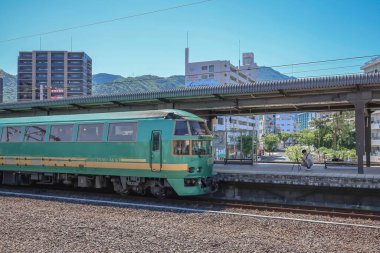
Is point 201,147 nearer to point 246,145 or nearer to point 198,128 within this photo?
point 198,128

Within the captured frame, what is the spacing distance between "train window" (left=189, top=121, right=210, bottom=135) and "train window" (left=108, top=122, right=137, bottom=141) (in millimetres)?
2271

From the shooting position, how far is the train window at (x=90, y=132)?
15334 millimetres

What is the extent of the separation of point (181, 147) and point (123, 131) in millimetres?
2716

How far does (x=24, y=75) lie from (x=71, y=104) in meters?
99.2

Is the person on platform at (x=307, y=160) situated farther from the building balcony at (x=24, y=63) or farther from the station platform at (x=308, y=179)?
the building balcony at (x=24, y=63)

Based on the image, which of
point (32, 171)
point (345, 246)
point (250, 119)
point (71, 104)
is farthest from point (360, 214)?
point (250, 119)

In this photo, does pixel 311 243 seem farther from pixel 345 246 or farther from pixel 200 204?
pixel 200 204

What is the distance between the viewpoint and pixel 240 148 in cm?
2369

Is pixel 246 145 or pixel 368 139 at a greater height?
pixel 368 139

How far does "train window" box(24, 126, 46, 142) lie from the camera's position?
56.1ft

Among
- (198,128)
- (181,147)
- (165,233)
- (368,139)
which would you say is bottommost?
→ (165,233)

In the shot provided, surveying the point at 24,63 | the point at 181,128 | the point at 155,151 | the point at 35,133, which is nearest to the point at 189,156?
the point at 181,128

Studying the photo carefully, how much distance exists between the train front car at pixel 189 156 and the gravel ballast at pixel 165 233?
1.85 m

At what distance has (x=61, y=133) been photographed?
16500 mm
